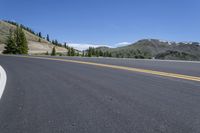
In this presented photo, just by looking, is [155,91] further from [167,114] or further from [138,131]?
[138,131]

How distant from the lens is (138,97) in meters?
5.96

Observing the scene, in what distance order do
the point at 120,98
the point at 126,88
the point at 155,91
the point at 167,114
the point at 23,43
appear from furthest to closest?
the point at 23,43 → the point at 126,88 → the point at 155,91 → the point at 120,98 → the point at 167,114

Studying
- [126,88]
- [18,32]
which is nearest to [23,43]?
[18,32]

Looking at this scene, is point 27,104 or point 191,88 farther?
point 191,88

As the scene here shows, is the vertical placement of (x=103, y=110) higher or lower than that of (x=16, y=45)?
higher

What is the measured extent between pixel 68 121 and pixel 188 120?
180cm

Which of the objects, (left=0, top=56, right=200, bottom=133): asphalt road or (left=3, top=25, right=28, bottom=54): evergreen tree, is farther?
(left=3, top=25, right=28, bottom=54): evergreen tree

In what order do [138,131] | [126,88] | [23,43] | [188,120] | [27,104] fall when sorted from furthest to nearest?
1. [23,43]
2. [126,88]
3. [27,104]
4. [188,120]
5. [138,131]

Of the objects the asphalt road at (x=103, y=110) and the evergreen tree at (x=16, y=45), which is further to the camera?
the evergreen tree at (x=16, y=45)

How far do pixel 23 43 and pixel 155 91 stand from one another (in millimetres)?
80782

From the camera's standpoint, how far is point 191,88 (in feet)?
23.0

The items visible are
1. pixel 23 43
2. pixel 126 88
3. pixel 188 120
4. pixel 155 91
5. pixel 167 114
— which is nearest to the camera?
pixel 188 120

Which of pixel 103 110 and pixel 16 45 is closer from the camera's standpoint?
pixel 103 110

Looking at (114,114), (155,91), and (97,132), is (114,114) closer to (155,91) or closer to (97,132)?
→ (97,132)
